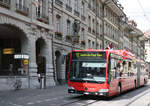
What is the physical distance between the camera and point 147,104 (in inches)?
530

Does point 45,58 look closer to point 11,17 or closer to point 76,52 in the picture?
point 11,17

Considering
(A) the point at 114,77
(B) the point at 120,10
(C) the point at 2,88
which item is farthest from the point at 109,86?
(B) the point at 120,10

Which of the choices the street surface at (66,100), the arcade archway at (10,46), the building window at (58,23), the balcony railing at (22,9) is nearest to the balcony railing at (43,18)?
the balcony railing at (22,9)

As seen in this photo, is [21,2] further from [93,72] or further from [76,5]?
[76,5]

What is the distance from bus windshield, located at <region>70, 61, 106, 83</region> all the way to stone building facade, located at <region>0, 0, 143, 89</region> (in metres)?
0.81

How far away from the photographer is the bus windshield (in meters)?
14.4

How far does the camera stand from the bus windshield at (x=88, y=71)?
14414mm

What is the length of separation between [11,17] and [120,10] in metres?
38.3

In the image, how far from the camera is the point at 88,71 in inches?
578

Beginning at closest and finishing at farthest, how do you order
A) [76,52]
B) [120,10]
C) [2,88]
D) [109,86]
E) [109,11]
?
[109,86]
[76,52]
[2,88]
[109,11]
[120,10]

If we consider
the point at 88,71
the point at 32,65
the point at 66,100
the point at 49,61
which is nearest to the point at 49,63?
the point at 49,61

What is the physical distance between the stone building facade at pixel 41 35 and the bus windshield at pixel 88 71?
805 mm

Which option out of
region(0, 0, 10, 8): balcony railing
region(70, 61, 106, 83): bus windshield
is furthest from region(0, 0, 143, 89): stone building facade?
region(70, 61, 106, 83): bus windshield

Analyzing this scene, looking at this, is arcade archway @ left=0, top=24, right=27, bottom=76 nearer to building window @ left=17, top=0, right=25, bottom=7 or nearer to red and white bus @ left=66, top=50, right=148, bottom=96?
building window @ left=17, top=0, right=25, bottom=7
